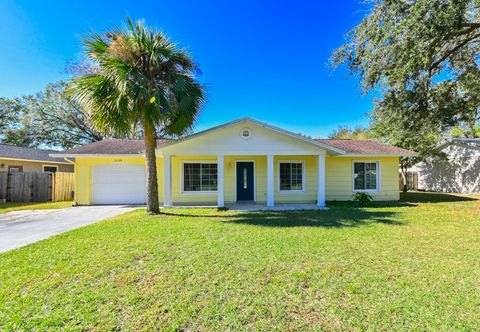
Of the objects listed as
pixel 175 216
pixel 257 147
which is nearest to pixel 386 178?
pixel 257 147

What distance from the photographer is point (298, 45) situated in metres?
15.0

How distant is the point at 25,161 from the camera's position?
59.9ft

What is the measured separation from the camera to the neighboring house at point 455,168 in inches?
695

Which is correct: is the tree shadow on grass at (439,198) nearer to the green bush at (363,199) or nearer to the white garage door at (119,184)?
the green bush at (363,199)

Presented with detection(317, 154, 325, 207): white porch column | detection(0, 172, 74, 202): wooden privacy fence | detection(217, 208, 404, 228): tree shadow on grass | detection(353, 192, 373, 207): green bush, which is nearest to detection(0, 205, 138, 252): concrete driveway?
detection(217, 208, 404, 228): tree shadow on grass

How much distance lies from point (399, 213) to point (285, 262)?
7.51m

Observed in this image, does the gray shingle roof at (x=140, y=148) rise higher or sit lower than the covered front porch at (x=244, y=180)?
higher

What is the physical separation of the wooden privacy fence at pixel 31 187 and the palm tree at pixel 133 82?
31.9 ft

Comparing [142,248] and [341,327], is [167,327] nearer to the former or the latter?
[341,327]

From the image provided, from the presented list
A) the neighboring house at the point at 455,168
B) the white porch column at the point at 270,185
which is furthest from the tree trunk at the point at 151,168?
the neighboring house at the point at 455,168

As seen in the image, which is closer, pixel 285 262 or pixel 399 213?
pixel 285 262

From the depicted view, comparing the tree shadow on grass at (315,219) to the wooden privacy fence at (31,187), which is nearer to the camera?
the tree shadow on grass at (315,219)

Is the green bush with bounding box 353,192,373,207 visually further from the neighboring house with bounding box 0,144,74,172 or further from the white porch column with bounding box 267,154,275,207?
the neighboring house with bounding box 0,144,74,172

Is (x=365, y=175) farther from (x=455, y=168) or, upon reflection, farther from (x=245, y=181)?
(x=455, y=168)
